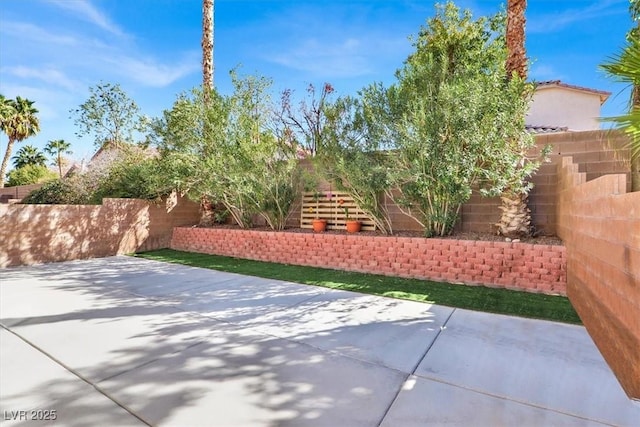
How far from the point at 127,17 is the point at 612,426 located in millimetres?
16158

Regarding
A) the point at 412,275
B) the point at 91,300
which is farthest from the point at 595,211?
the point at 91,300

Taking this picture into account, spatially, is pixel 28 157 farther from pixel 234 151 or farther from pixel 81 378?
pixel 81 378

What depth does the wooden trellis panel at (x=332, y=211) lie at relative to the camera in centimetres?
937

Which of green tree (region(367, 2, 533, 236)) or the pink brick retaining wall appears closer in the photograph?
the pink brick retaining wall

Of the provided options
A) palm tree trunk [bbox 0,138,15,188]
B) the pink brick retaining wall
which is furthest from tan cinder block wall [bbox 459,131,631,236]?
palm tree trunk [bbox 0,138,15,188]

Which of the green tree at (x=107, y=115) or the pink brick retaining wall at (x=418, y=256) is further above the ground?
the green tree at (x=107, y=115)

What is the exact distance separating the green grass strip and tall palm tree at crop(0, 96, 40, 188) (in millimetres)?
26111

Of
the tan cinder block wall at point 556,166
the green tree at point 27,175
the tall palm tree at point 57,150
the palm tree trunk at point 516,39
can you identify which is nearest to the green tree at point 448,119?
the palm tree trunk at point 516,39

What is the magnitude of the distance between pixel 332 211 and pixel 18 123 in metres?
29.0

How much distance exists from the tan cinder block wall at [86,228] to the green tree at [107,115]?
14.3ft

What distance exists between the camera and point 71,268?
8.27m

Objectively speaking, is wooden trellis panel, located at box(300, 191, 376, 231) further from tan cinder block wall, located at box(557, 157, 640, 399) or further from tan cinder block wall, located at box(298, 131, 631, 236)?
tan cinder block wall, located at box(557, 157, 640, 399)

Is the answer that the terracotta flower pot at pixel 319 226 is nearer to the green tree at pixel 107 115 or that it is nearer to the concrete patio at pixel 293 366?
the concrete patio at pixel 293 366

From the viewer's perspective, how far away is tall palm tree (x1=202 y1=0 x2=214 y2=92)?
39.0 feet
